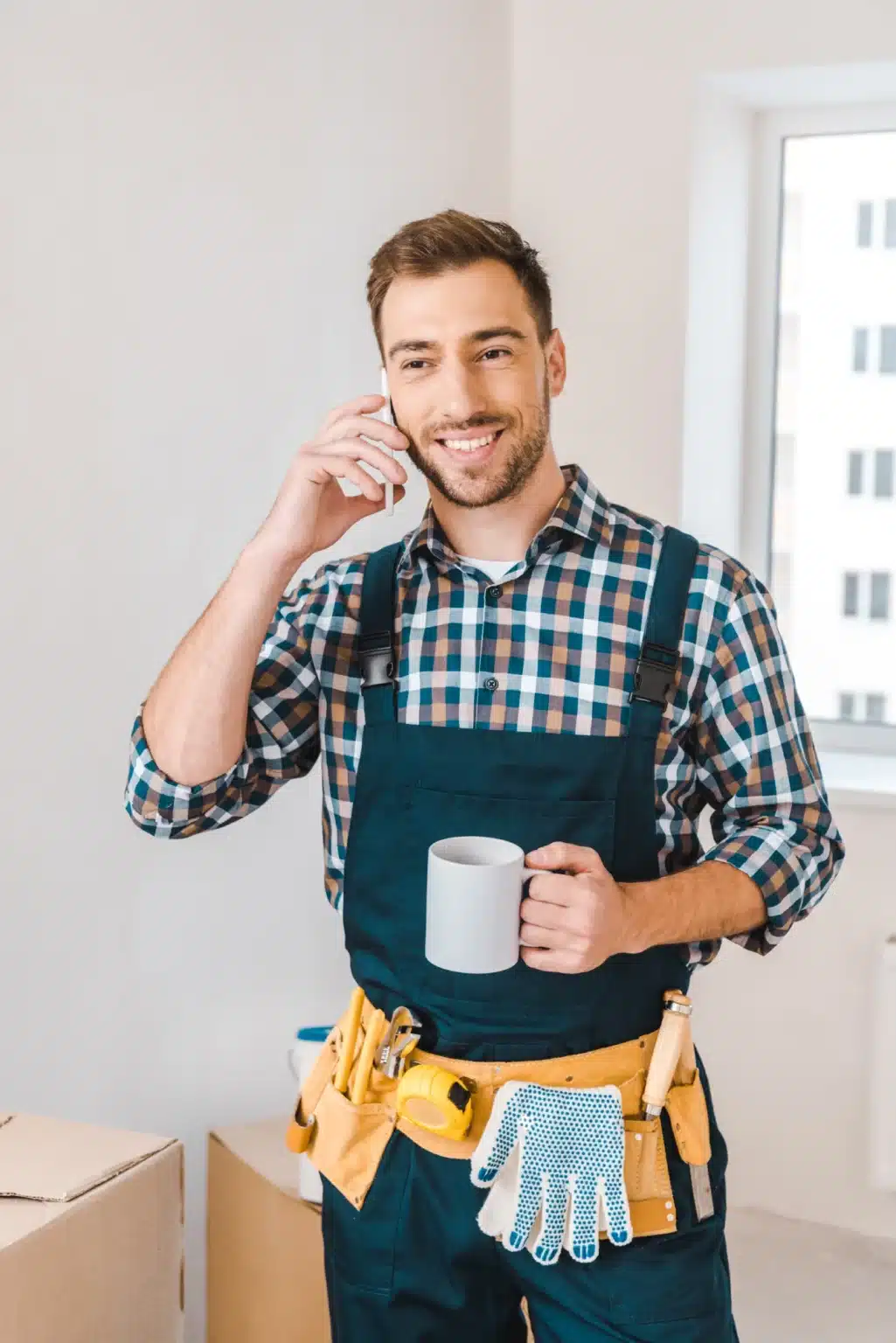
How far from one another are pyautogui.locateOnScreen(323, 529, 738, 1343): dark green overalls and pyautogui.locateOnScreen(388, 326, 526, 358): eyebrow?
0.26m

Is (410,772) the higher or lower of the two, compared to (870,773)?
higher

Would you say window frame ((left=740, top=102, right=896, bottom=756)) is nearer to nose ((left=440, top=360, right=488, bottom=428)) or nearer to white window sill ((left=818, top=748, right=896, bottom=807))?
white window sill ((left=818, top=748, right=896, bottom=807))

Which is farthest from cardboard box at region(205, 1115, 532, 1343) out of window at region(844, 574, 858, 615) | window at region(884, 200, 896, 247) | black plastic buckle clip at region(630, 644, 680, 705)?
window at region(884, 200, 896, 247)

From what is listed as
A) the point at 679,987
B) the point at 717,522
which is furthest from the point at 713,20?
the point at 679,987

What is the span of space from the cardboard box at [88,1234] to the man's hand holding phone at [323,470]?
654 mm

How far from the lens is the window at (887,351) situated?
7.71 ft

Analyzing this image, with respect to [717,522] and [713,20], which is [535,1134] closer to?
[717,522]

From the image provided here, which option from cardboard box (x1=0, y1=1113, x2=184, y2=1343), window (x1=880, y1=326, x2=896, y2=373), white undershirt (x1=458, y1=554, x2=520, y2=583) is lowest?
cardboard box (x1=0, y1=1113, x2=184, y2=1343)

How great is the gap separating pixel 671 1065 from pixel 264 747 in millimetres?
483

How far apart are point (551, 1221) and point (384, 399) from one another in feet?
2.44

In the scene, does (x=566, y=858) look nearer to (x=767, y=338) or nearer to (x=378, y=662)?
(x=378, y=662)

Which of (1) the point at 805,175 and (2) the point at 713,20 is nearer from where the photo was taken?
(2) the point at 713,20

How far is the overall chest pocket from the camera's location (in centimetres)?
120

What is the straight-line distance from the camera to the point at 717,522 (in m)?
2.34
